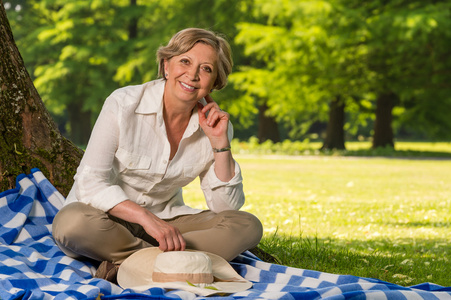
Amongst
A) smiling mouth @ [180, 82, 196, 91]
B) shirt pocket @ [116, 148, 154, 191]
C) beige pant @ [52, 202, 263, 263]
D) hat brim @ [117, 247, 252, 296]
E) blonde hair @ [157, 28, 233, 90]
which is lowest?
hat brim @ [117, 247, 252, 296]

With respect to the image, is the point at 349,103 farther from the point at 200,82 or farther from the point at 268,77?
the point at 200,82

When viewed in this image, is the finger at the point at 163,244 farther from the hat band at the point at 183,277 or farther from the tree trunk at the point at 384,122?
the tree trunk at the point at 384,122

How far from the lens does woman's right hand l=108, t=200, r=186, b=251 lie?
119 inches

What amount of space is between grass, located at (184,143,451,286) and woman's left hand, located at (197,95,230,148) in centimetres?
109

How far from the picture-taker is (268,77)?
67.8ft

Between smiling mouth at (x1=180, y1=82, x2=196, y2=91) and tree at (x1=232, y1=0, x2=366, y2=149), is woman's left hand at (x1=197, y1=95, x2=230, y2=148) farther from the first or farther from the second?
tree at (x1=232, y1=0, x2=366, y2=149)

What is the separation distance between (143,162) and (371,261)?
6.26 feet

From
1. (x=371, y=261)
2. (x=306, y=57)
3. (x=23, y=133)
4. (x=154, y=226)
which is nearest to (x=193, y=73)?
(x=154, y=226)

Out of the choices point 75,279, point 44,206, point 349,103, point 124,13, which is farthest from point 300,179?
point 124,13

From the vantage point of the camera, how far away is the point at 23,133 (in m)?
4.18

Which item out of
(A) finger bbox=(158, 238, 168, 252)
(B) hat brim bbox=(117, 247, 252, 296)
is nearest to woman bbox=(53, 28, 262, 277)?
(A) finger bbox=(158, 238, 168, 252)

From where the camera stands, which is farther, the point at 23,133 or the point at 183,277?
the point at 23,133

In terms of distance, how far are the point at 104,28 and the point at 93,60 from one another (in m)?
2.03

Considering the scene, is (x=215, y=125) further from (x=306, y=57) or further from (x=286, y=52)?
(x=306, y=57)
